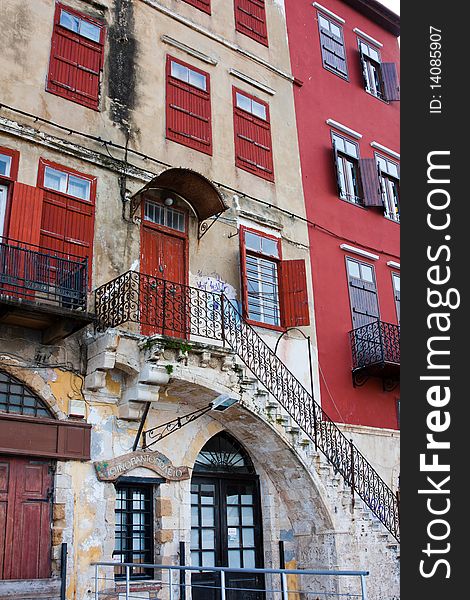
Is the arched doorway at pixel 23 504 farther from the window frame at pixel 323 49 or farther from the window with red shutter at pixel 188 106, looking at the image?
the window frame at pixel 323 49

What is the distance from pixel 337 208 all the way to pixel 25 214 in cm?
894

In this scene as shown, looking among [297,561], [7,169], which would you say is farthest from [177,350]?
[297,561]

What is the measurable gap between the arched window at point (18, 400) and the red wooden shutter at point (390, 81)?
589 inches

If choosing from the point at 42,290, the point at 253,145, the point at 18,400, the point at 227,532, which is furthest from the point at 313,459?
the point at 253,145

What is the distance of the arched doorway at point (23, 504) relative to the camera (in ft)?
34.9

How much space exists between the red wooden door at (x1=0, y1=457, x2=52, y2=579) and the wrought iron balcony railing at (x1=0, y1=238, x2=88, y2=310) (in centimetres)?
260

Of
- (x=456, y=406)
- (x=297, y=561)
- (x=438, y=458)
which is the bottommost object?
(x=297, y=561)

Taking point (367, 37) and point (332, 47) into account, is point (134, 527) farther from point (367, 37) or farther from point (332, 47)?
point (367, 37)

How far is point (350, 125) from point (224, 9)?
4.80m

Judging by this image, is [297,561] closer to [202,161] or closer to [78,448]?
[78,448]

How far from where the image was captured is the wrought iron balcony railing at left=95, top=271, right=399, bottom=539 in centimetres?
1221

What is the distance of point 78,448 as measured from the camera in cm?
1156

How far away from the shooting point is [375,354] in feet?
54.4

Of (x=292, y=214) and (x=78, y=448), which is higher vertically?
(x=292, y=214)
